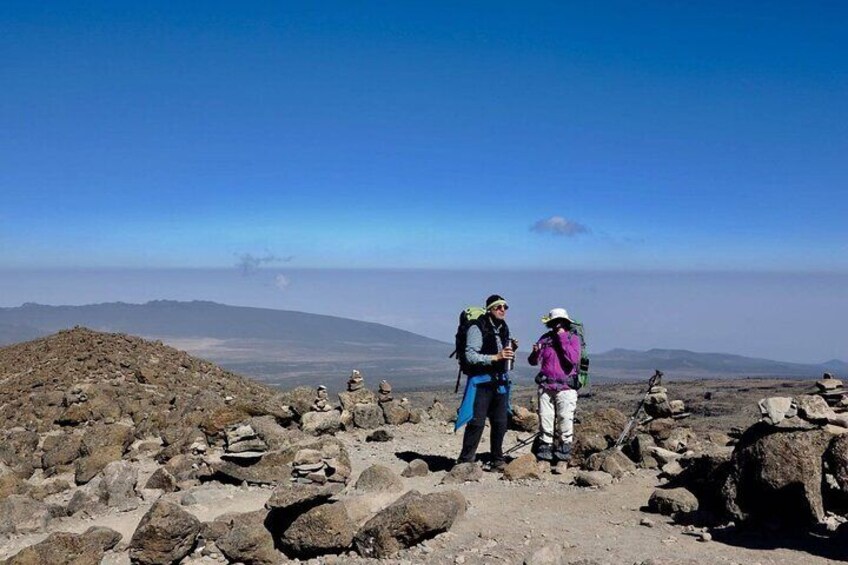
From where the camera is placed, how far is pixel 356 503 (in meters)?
9.10

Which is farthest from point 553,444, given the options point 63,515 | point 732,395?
point 732,395

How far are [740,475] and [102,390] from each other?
1786 centimetres

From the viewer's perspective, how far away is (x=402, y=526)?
26.3 feet

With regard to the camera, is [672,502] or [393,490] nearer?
[672,502]

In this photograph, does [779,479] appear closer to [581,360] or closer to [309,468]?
[581,360]

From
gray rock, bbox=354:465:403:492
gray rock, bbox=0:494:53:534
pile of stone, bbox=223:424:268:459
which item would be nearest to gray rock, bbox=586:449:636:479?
gray rock, bbox=354:465:403:492

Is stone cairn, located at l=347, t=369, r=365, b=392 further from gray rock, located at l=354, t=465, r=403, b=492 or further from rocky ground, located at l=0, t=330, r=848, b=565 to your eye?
gray rock, located at l=354, t=465, r=403, b=492

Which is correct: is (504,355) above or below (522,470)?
above

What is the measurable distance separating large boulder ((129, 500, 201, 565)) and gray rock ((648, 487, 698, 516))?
6.19 meters

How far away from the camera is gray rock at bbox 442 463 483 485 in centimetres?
1084

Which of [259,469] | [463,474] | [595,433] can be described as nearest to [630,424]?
[595,433]

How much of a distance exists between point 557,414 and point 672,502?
3.08 m

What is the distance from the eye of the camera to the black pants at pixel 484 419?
11141 mm

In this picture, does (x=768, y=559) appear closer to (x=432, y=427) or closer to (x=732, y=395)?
(x=432, y=427)
